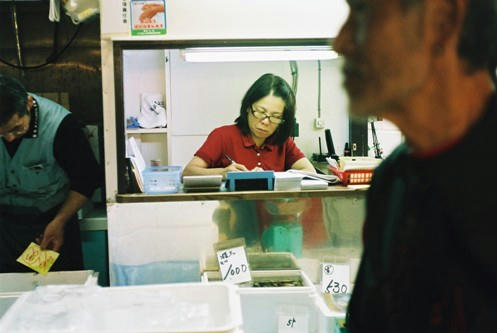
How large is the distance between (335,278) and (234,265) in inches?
17.9

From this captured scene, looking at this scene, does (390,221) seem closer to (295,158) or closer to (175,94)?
(295,158)

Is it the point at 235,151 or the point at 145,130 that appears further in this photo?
the point at 145,130

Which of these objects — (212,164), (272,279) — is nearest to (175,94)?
(212,164)

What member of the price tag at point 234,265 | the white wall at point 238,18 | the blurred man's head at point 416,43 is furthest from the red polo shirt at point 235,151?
the blurred man's head at point 416,43

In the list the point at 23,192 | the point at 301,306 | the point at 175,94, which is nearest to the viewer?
the point at 301,306

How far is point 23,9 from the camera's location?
11.5ft

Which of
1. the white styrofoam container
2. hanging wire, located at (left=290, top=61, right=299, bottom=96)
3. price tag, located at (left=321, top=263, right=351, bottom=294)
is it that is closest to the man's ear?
price tag, located at (left=321, top=263, right=351, bottom=294)

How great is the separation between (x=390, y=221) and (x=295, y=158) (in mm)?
2104

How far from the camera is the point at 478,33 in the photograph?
2.00 feet

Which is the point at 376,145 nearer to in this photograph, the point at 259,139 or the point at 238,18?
the point at 259,139

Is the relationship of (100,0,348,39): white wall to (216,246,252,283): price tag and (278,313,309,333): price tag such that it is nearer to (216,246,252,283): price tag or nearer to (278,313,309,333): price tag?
(216,246,252,283): price tag

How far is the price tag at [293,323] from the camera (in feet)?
6.00

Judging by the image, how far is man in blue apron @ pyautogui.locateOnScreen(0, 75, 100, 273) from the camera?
256cm

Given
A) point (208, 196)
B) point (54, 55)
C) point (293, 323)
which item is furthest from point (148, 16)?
point (54, 55)
